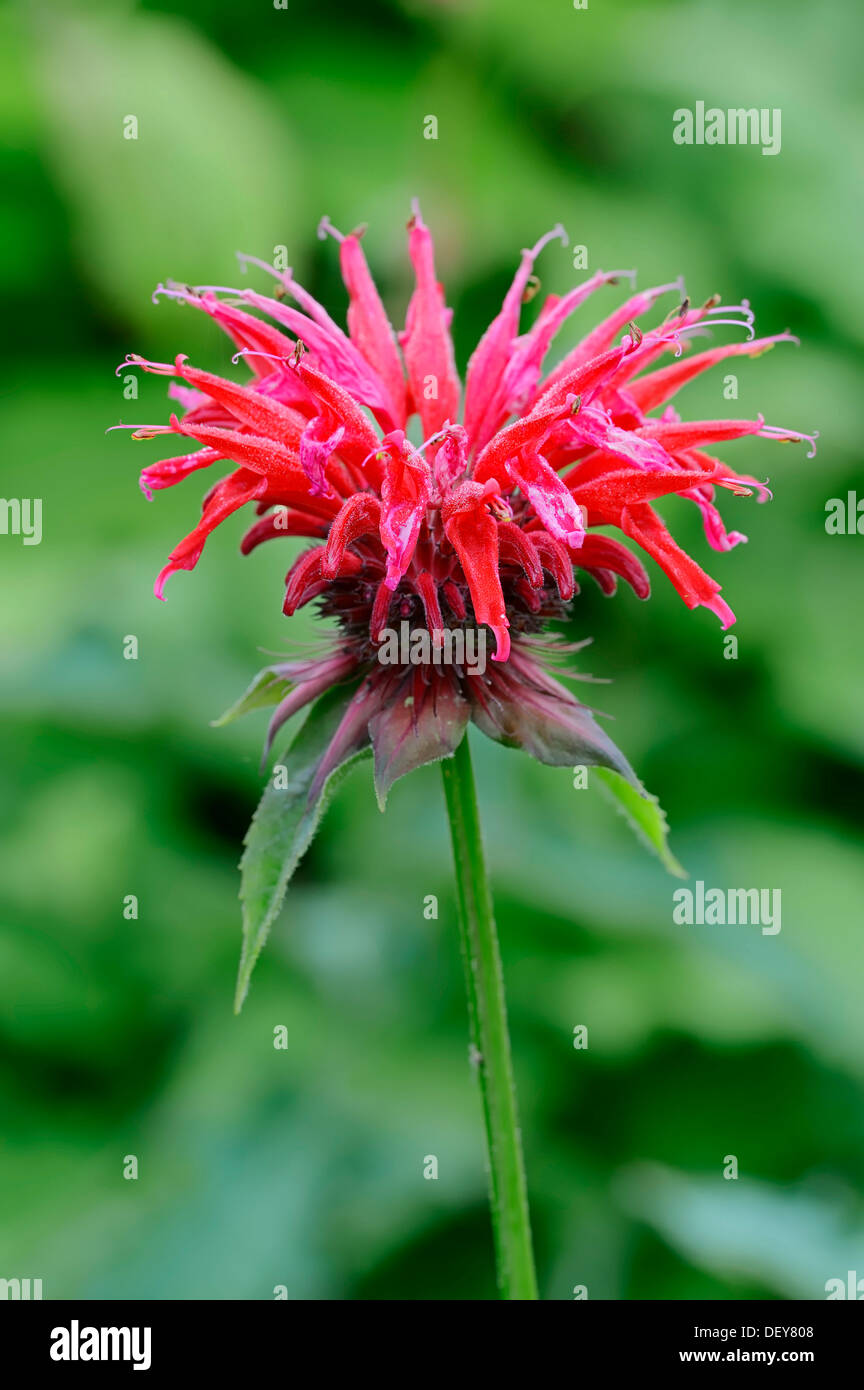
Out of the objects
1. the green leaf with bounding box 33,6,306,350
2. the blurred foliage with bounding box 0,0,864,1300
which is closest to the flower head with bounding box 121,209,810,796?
the blurred foliage with bounding box 0,0,864,1300

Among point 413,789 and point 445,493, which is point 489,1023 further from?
point 413,789

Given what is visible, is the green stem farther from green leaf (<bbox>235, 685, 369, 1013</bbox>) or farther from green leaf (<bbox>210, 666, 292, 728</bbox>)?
green leaf (<bbox>210, 666, 292, 728</bbox>)

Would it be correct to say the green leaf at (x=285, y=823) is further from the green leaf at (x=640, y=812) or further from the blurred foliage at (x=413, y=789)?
the blurred foliage at (x=413, y=789)

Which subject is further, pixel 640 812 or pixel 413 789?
pixel 413 789

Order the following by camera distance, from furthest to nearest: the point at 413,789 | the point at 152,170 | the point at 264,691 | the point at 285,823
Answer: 1. the point at 152,170
2. the point at 413,789
3. the point at 264,691
4. the point at 285,823

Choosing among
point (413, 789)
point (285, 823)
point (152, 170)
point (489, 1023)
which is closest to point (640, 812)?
point (489, 1023)
